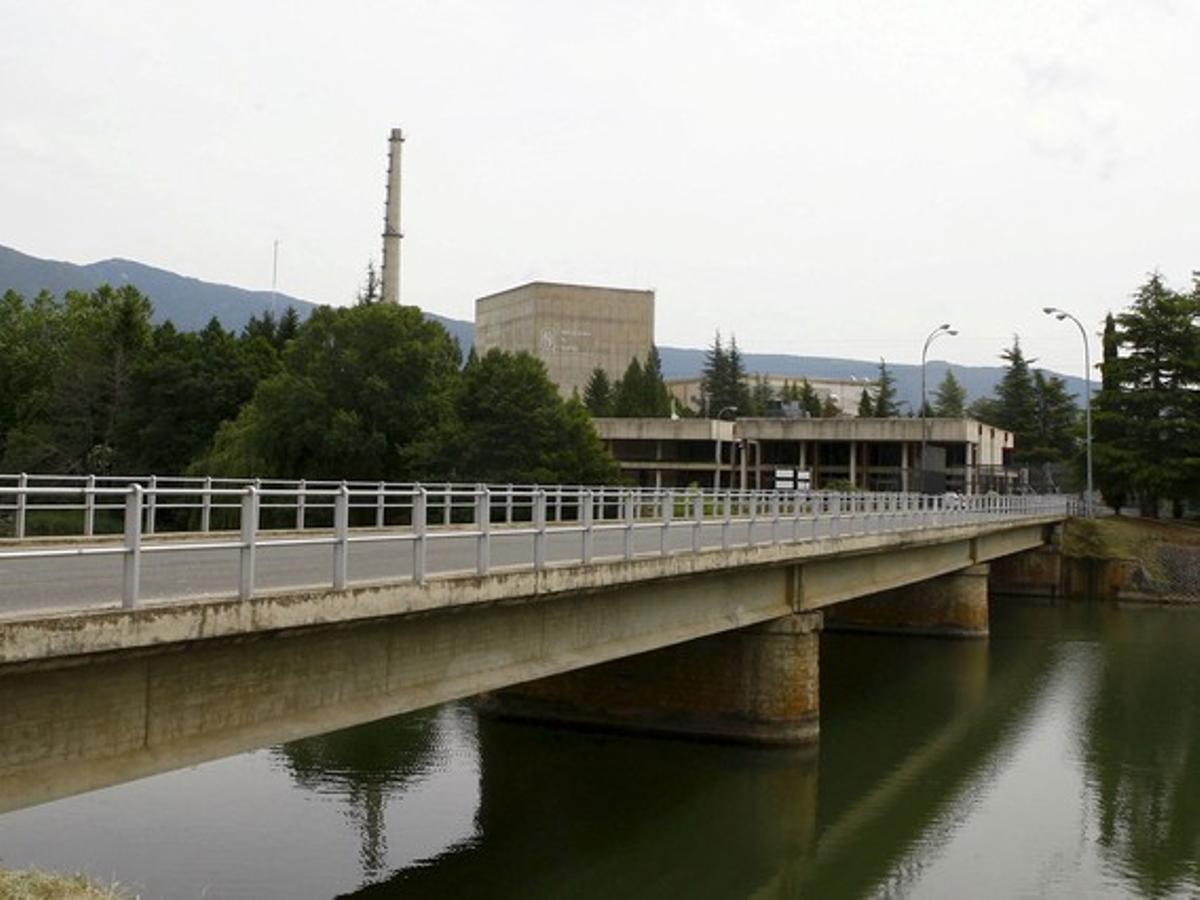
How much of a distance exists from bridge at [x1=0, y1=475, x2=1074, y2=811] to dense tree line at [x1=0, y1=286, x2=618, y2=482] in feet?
104

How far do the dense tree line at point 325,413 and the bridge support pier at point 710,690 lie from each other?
33253 millimetres

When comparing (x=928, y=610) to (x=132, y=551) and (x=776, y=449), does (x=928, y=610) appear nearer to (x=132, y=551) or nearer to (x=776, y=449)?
(x=132, y=551)

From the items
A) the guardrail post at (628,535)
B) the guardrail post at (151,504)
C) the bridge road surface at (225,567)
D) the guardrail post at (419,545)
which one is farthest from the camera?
the guardrail post at (628,535)

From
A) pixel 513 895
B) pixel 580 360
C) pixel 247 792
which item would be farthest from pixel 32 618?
pixel 580 360

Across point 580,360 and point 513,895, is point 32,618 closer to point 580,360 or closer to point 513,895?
point 513,895

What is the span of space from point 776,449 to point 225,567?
317ft

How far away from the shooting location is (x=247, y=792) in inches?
829

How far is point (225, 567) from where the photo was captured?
13.2 metres

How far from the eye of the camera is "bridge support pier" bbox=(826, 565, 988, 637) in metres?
44.6

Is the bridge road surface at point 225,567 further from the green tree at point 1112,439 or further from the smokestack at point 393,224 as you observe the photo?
the smokestack at point 393,224

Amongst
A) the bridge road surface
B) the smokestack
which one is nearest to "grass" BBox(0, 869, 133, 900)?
the bridge road surface

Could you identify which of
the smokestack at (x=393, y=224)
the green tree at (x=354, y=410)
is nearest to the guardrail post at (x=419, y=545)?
the green tree at (x=354, y=410)

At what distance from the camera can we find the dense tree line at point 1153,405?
68375 millimetres

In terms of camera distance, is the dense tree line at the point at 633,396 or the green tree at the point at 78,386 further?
the dense tree line at the point at 633,396
